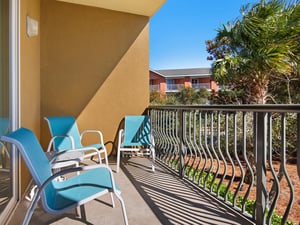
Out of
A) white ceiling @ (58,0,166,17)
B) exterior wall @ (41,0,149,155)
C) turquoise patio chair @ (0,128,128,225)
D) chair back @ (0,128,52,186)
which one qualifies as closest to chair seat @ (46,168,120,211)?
turquoise patio chair @ (0,128,128,225)

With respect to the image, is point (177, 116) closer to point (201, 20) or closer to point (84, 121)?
point (84, 121)

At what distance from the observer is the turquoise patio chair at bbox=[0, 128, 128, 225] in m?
1.37

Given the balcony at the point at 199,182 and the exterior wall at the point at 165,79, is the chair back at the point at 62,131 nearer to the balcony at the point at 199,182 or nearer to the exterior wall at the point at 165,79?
the balcony at the point at 199,182

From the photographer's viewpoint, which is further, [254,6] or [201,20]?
[201,20]

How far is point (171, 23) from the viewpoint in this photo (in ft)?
58.6

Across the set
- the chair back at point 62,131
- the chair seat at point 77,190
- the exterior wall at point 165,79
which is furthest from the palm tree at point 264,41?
the exterior wall at point 165,79

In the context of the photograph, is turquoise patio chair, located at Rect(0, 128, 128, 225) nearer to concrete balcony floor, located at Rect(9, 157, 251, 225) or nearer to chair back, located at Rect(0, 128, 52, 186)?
chair back, located at Rect(0, 128, 52, 186)

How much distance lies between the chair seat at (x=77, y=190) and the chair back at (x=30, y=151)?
0.16 m

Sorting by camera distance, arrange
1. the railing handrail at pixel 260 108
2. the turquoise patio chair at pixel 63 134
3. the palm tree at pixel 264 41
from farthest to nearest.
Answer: the palm tree at pixel 264 41, the turquoise patio chair at pixel 63 134, the railing handrail at pixel 260 108

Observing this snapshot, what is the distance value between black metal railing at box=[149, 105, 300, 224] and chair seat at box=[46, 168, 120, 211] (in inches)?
43.7

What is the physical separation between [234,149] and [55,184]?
1590 millimetres

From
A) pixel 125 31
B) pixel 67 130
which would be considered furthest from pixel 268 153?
pixel 125 31

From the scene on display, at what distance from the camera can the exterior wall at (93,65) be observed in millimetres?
4047

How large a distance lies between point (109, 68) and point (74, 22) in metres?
0.97
